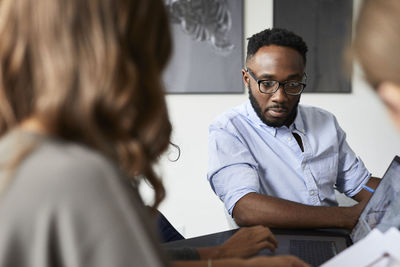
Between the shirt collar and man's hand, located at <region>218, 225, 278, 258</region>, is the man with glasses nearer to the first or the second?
the shirt collar

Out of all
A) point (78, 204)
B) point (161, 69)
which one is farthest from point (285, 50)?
point (78, 204)

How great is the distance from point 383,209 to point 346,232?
0.68ft

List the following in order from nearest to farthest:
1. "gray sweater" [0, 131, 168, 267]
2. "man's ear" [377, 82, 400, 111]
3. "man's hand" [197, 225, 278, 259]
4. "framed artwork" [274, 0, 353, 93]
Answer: "gray sweater" [0, 131, 168, 267] < "man's ear" [377, 82, 400, 111] < "man's hand" [197, 225, 278, 259] < "framed artwork" [274, 0, 353, 93]

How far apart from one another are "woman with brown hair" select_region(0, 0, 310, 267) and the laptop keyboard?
703mm

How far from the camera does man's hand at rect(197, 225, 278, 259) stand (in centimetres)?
118

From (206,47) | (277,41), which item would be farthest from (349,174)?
(206,47)

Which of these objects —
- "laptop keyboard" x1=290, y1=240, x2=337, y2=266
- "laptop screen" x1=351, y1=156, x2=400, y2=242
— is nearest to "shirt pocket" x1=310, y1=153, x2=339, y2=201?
"laptop screen" x1=351, y1=156, x2=400, y2=242

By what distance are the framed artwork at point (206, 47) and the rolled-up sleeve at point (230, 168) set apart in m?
0.96

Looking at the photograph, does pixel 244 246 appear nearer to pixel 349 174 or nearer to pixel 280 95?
pixel 280 95

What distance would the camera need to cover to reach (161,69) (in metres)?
0.72

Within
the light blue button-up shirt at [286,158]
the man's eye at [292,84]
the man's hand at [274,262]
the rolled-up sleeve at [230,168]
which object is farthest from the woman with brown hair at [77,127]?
the man's eye at [292,84]

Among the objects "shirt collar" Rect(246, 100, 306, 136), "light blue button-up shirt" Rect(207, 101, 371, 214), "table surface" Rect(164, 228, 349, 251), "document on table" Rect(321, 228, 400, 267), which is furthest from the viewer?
"shirt collar" Rect(246, 100, 306, 136)

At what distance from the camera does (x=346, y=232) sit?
56.5 inches

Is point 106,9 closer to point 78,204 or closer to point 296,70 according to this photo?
point 78,204
